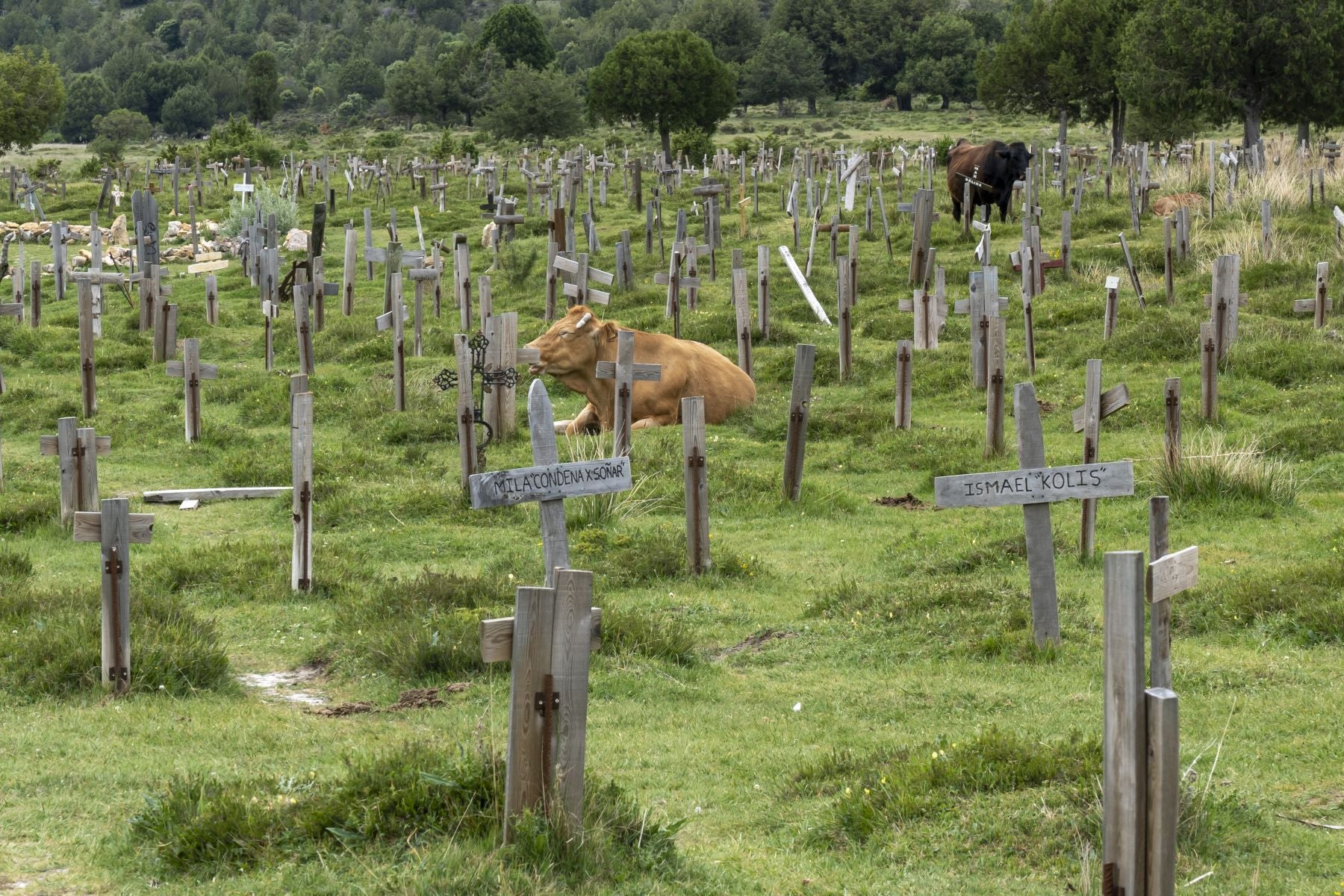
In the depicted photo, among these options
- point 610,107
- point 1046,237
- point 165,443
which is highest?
point 610,107

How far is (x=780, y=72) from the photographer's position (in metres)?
91.7

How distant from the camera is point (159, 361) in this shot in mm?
24062

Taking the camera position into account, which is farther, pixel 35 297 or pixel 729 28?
pixel 729 28

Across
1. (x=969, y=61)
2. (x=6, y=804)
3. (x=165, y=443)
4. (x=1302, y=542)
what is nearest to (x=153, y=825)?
(x=6, y=804)

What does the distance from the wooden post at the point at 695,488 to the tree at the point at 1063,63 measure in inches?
1509

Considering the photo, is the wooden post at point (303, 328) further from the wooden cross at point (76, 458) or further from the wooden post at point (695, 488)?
the wooden post at point (695, 488)

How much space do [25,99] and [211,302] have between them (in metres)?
40.3

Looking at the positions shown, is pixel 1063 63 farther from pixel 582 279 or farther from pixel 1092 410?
pixel 1092 410

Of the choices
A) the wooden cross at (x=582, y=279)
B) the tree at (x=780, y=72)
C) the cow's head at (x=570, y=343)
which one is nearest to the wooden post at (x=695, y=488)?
the cow's head at (x=570, y=343)

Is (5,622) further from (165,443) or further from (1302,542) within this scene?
(1302,542)

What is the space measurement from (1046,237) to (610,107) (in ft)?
Answer: 108

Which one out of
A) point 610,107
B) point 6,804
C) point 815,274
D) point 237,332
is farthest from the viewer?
point 610,107

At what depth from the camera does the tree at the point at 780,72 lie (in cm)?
9206

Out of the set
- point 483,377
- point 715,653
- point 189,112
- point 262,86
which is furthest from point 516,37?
point 715,653
